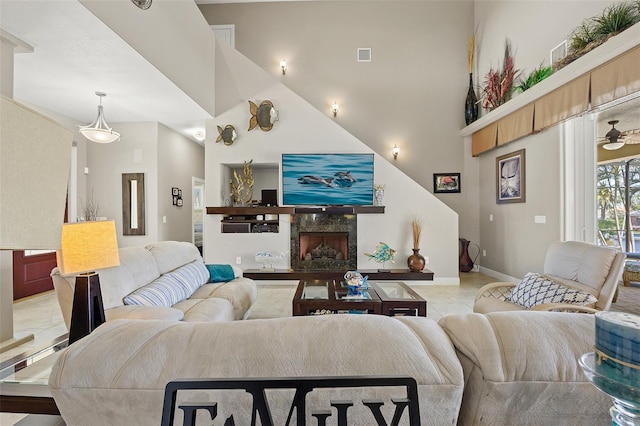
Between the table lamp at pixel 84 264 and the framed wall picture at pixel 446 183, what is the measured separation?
613 cm

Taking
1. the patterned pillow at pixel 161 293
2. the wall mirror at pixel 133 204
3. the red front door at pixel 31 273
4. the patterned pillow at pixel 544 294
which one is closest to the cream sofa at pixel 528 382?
the patterned pillow at pixel 544 294

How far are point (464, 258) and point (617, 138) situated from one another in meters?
3.18

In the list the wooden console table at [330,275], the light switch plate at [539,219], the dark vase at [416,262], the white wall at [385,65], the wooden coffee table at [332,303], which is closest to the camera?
the wooden coffee table at [332,303]

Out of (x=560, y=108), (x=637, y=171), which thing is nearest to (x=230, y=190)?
(x=560, y=108)

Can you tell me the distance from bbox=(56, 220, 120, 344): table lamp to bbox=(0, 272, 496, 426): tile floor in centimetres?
181

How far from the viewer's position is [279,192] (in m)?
5.27

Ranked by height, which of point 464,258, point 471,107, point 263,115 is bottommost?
point 464,258

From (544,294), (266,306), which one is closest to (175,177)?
(266,306)

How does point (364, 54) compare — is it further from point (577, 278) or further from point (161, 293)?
point (161, 293)

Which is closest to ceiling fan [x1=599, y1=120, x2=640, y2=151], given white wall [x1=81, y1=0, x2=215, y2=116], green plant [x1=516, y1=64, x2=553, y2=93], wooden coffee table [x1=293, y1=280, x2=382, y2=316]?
green plant [x1=516, y1=64, x2=553, y2=93]

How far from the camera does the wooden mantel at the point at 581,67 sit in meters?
2.72

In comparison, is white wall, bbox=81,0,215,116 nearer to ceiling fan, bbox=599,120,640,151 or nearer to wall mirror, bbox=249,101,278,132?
wall mirror, bbox=249,101,278,132

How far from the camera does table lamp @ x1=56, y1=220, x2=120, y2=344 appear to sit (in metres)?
1.28

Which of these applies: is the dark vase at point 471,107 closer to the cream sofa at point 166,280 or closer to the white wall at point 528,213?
the white wall at point 528,213
